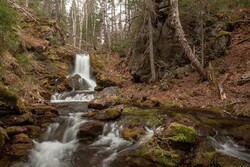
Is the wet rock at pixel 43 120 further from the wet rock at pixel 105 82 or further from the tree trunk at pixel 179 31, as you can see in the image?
the wet rock at pixel 105 82

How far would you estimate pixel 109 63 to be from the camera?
28.0 m

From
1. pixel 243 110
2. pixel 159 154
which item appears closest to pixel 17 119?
pixel 159 154

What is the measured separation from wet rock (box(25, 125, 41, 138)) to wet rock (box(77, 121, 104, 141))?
1.49 m

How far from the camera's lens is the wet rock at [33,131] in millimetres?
8945

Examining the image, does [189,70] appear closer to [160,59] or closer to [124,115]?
[160,59]

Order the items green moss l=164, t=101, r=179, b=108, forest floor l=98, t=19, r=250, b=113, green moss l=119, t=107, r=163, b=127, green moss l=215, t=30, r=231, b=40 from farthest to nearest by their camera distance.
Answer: green moss l=215, t=30, r=231, b=40 → green moss l=164, t=101, r=179, b=108 → forest floor l=98, t=19, r=250, b=113 → green moss l=119, t=107, r=163, b=127

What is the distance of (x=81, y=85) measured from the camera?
69.2ft

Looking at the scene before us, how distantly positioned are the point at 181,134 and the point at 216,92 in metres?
6.56

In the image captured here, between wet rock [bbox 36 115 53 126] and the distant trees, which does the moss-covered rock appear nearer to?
wet rock [bbox 36 115 53 126]

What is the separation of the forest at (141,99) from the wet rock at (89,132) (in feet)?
0.12

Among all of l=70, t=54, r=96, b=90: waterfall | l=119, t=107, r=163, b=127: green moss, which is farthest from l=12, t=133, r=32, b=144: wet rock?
l=70, t=54, r=96, b=90: waterfall

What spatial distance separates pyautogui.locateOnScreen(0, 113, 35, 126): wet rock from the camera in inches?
352

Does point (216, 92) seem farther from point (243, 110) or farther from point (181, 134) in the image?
point (181, 134)

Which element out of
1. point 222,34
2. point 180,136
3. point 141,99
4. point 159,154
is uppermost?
point 222,34
